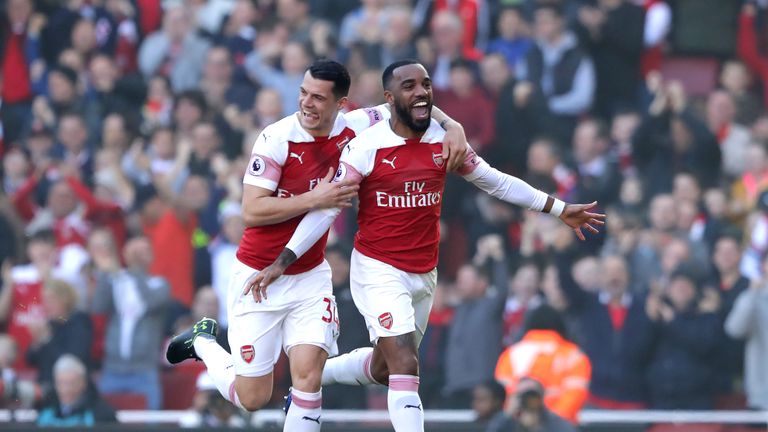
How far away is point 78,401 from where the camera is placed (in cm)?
1352

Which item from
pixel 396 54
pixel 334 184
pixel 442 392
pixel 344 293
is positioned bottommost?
pixel 442 392

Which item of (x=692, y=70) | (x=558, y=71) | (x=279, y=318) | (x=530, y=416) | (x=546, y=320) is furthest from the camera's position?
(x=692, y=70)

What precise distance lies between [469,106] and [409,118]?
621 cm

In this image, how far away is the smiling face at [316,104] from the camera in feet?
32.8

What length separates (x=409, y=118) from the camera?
9.98 metres

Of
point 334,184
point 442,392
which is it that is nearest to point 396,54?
point 442,392

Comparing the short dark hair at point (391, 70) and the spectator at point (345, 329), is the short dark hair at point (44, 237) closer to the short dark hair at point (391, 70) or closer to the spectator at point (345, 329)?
the spectator at point (345, 329)

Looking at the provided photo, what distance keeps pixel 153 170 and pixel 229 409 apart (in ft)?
12.8

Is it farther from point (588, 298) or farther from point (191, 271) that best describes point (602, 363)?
point (191, 271)

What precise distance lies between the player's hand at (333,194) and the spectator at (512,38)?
741 cm

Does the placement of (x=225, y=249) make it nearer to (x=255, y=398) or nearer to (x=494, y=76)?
(x=494, y=76)

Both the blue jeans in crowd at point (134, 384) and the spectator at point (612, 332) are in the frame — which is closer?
the spectator at point (612, 332)

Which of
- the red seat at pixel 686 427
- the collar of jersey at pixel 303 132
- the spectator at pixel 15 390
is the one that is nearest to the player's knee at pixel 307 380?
the collar of jersey at pixel 303 132

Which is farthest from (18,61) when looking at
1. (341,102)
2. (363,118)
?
(341,102)
